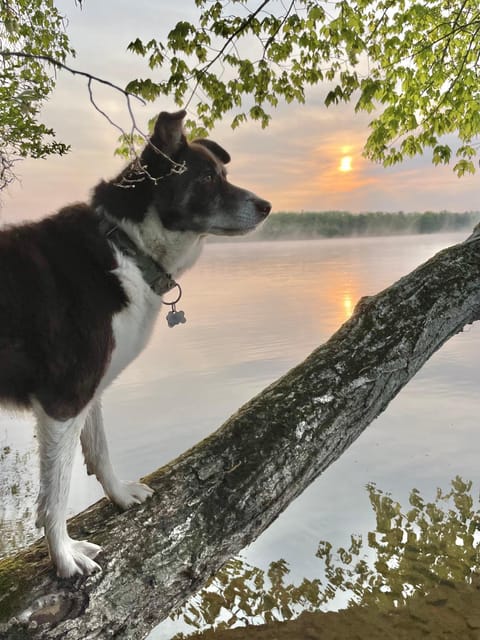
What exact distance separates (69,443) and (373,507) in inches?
181

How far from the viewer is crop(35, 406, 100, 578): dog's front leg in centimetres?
229

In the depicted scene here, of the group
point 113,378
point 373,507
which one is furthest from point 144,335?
point 373,507

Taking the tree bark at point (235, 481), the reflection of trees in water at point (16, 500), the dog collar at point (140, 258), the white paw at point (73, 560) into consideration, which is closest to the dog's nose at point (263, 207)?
the dog collar at point (140, 258)

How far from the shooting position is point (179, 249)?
2650mm

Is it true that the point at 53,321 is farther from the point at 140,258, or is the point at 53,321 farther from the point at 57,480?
the point at 57,480

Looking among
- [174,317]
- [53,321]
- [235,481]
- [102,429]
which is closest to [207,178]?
[174,317]

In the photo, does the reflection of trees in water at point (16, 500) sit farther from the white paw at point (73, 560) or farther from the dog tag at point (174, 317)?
the dog tag at point (174, 317)

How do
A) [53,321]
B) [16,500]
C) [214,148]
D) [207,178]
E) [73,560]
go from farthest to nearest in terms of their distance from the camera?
[16,500], [214,148], [207,178], [73,560], [53,321]

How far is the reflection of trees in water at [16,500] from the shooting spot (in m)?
5.46

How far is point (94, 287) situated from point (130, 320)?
0.22m

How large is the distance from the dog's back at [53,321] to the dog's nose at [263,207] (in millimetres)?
845

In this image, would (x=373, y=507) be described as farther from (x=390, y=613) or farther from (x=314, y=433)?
(x=314, y=433)

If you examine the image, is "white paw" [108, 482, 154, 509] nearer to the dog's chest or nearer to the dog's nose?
the dog's chest

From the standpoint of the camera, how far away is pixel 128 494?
2.75 metres
